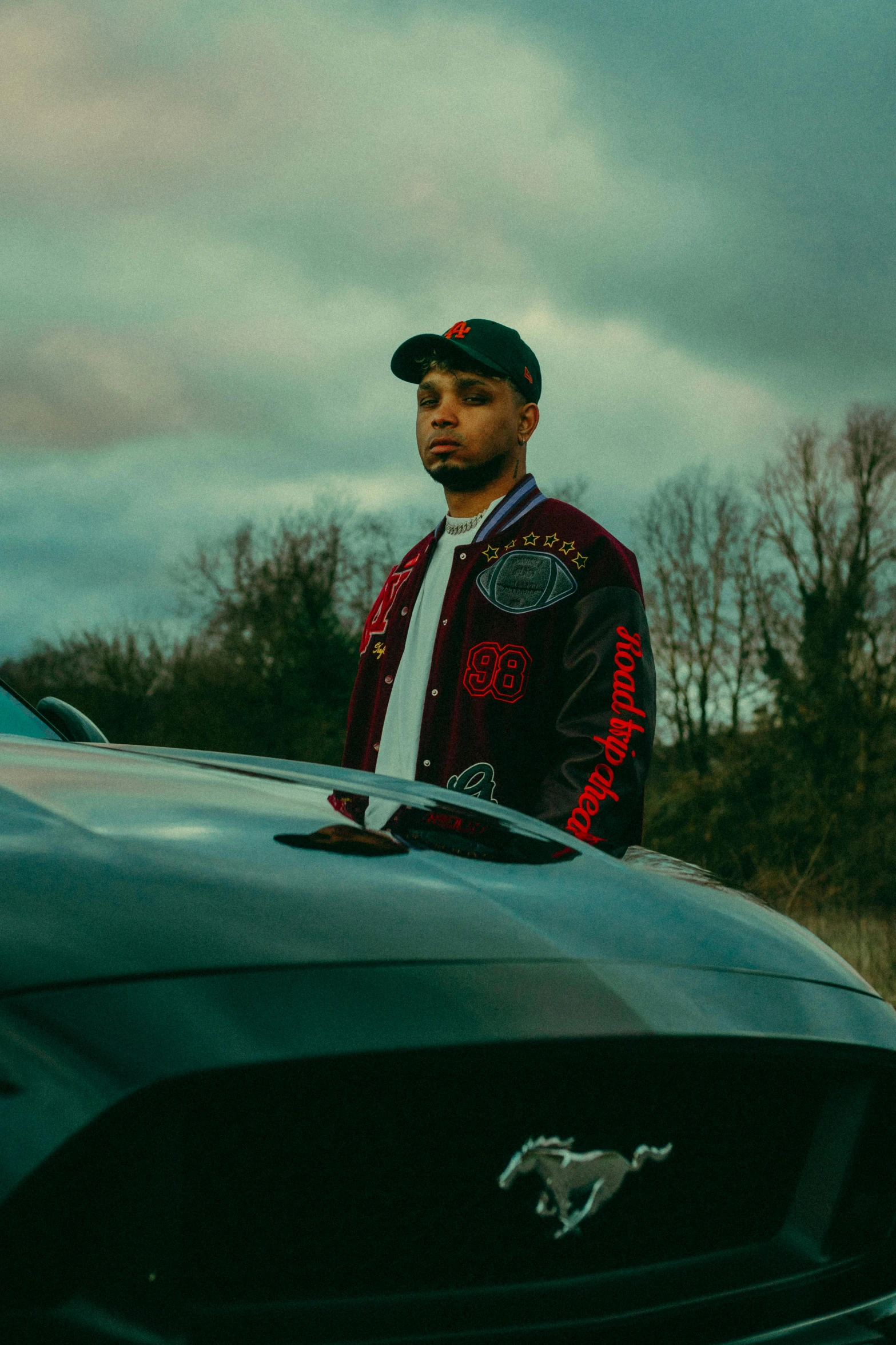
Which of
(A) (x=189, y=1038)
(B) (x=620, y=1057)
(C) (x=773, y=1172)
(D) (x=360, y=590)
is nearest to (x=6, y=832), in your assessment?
(A) (x=189, y=1038)

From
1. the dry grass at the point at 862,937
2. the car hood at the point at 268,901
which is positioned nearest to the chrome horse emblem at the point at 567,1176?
the car hood at the point at 268,901

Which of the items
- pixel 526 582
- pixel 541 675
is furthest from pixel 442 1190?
pixel 526 582

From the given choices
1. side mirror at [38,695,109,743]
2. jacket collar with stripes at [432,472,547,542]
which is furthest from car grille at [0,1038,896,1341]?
jacket collar with stripes at [432,472,547,542]

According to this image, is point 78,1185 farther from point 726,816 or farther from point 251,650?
point 251,650

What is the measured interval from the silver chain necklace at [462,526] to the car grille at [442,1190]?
2.09 metres

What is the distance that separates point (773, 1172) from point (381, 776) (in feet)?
3.45

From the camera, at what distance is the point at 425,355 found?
129 inches

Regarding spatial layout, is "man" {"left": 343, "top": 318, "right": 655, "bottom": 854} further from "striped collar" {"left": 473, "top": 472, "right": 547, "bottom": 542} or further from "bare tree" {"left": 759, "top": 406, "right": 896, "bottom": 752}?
"bare tree" {"left": 759, "top": 406, "right": 896, "bottom": 752}

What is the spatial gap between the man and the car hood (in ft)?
3.28

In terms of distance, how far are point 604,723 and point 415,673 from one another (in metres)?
0.60

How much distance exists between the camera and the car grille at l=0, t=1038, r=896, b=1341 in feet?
3.15

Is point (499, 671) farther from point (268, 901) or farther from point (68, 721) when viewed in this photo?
point (268, 901)

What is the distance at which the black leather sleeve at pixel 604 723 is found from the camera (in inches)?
104

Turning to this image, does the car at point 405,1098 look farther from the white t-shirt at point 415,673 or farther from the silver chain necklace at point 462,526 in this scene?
the silver chain necklace at point 462,526
